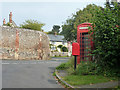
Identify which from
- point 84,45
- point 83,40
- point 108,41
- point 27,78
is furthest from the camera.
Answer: point 83,40

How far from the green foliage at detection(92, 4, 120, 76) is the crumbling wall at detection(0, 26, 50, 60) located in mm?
15234

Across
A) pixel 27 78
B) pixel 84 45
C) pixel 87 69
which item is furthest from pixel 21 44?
pixel 87 69

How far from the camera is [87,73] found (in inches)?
341

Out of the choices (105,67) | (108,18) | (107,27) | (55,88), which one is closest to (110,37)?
(107,27)

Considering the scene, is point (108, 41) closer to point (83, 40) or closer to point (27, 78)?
point (83, 40)

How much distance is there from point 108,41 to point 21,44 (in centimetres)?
1662

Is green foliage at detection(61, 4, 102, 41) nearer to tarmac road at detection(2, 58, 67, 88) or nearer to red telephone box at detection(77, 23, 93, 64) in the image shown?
red telephone box at detection(77, 23, 93, 64)

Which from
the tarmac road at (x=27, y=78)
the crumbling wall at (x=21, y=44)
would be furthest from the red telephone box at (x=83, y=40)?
the crumbling wall at (x=21, y=44)

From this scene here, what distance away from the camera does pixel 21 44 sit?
22562mm

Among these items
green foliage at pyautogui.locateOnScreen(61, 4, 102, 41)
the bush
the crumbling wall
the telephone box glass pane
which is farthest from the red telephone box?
the crumbling wall

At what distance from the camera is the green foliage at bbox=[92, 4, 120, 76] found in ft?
26.2

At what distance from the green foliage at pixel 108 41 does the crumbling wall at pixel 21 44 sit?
15.2m

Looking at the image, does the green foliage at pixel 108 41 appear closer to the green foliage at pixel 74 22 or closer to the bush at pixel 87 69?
the bush at pixel 87 69

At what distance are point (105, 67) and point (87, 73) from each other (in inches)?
40.0
